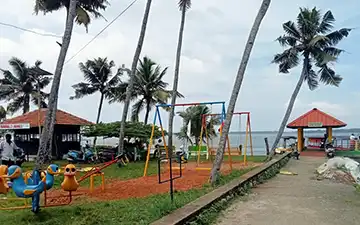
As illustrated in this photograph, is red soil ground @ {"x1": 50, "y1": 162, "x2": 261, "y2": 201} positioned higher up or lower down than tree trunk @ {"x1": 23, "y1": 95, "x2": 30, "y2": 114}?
lower down

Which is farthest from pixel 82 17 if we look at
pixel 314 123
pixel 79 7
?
pixel 314 123

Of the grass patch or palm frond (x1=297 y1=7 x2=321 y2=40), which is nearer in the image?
the grass patch

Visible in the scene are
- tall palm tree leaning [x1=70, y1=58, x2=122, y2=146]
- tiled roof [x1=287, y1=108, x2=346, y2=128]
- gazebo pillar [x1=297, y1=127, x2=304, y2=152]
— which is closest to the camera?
tiled roof [x1=287, y1=108, x2=346, y2=128]

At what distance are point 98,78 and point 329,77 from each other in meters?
19.4

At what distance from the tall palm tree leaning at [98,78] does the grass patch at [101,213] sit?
26679 mm

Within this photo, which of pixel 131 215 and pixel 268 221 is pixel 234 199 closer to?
pixel 268 221

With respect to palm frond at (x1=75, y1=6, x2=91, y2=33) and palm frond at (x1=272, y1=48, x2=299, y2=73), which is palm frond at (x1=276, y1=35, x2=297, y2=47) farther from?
palm frond at (x1=75, y1=6, x2=91, y2=33)

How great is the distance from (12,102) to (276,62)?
25.6m

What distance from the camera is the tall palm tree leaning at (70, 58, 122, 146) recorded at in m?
34.1

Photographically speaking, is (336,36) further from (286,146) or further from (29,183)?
(29,183)

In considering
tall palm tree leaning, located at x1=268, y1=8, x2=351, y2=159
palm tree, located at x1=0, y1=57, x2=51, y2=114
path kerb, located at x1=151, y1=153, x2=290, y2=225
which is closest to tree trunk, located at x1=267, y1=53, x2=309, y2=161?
tall palm tree leaning, located at x1=268, y1=8, x2=351, y2=159

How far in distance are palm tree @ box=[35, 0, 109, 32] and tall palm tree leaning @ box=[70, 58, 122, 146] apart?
45.4 ft

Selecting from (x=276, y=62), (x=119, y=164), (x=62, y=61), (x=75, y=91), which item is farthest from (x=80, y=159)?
(x=75, y=91)

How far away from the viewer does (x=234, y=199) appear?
26.8ft
